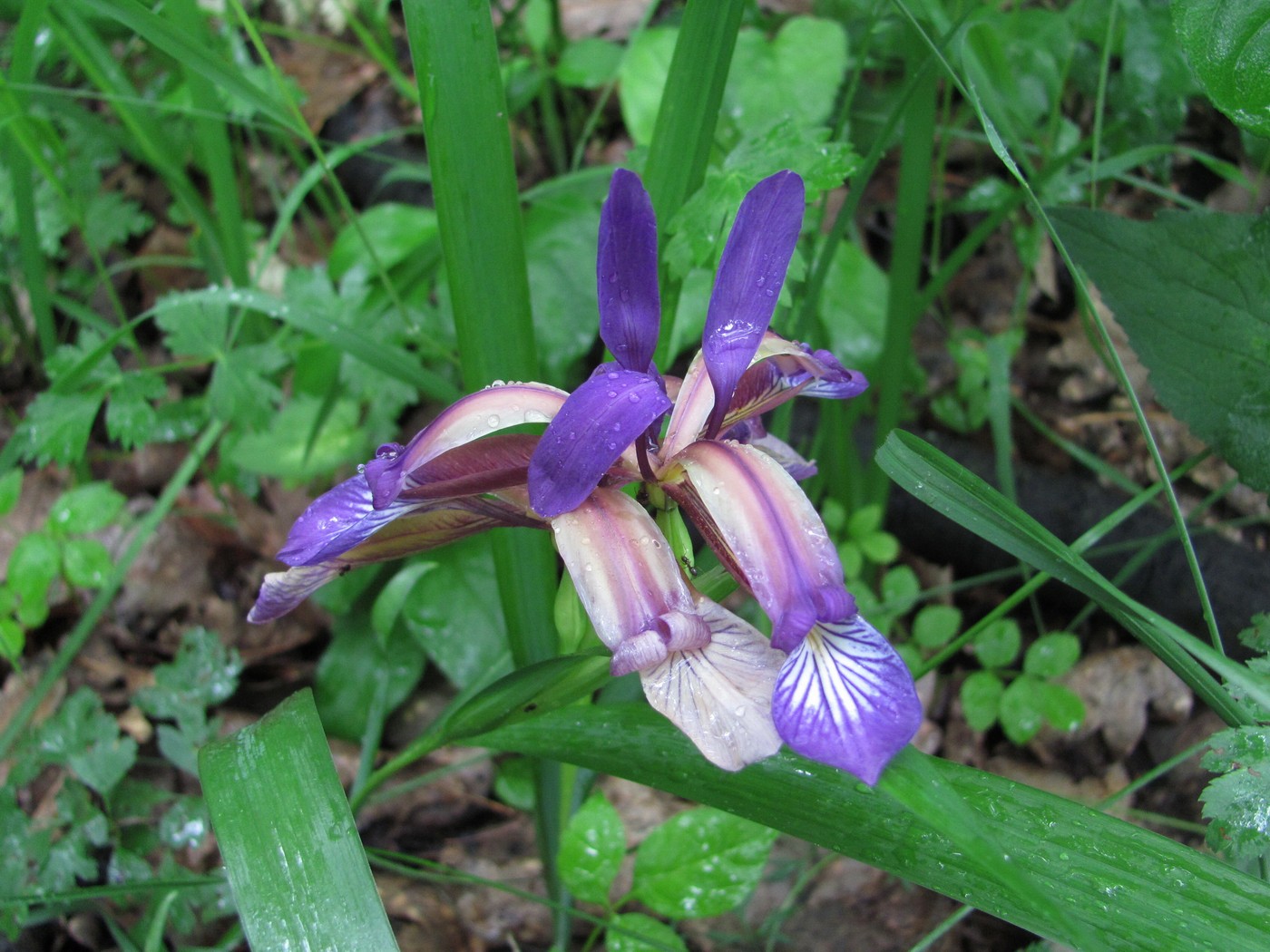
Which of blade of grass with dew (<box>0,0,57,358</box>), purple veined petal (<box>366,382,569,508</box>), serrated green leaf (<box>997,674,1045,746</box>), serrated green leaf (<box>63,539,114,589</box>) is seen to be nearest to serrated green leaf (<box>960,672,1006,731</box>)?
serrated green leaf (<box>997,674,1045,746</box>)

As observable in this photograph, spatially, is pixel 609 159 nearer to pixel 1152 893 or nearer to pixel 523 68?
pixel 523 68

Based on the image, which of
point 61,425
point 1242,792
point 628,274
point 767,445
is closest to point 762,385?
point 767,445

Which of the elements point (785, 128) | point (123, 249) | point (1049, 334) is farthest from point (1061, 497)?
point (123, 249)

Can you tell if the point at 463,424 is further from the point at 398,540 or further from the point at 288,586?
the point at 288,586

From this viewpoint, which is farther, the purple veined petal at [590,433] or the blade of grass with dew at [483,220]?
the blade of grass with dew at [483,220]

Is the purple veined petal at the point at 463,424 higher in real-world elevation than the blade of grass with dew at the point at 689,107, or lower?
lower

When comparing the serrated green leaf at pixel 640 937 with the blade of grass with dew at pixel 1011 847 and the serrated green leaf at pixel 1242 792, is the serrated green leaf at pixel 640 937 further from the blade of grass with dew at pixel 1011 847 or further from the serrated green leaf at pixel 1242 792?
the serrated green leaf at pixel 1242 792

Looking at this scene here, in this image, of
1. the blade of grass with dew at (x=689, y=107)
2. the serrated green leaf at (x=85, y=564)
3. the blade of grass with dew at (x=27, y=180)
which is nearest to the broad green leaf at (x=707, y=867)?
the blade of grass with dew at (x=689, y=107)
